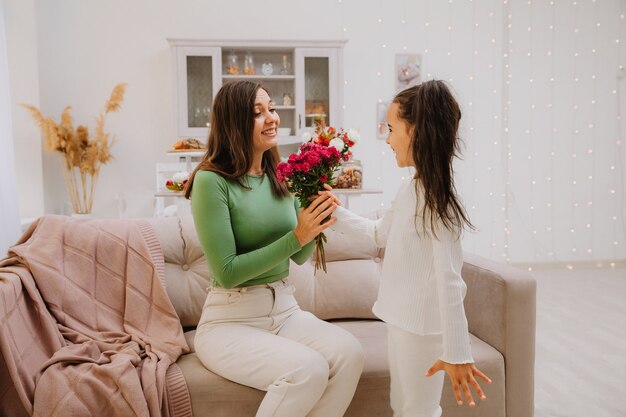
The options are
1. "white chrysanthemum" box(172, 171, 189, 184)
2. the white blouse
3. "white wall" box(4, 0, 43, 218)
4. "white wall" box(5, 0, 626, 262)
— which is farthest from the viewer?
"white wall" box(5, 0, 626, 262)

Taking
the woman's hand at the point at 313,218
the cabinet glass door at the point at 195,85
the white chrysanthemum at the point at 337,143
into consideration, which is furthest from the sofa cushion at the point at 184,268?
the cabinet glass door at the point at 195,85

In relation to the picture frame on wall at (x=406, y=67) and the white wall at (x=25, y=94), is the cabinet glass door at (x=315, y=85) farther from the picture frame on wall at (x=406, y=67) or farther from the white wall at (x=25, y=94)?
the white wall at (x=25, y=94)

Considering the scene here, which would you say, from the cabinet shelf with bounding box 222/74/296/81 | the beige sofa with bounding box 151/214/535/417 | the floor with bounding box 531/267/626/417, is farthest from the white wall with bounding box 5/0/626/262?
the beige sofa with bounding box 151/214/535/417

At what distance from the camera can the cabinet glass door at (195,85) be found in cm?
454

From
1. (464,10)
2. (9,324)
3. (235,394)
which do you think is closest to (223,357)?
(235,394)

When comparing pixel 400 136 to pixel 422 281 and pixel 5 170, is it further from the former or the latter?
pixel 5 170

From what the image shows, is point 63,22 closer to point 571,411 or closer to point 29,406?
point 29,406

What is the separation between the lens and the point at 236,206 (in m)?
1.62

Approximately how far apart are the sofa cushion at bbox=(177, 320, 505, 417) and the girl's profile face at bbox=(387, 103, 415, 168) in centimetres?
62

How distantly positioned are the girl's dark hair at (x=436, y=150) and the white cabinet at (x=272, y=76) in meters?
3.31

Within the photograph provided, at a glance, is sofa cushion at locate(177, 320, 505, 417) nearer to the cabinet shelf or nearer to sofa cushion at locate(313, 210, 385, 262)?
sofa cushion at locate(313, 210, 385, 262)

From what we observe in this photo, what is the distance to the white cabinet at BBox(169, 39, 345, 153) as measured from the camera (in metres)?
4.55

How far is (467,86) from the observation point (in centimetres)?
516

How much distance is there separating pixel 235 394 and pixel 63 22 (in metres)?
4.28
